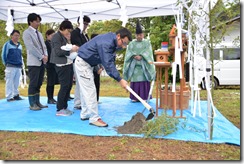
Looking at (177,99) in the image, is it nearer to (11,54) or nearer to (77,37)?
(77,37)

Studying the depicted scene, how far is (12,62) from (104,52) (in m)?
2.96

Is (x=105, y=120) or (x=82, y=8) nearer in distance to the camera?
(x=105, y=120)

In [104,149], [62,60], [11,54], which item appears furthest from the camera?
[11,54]

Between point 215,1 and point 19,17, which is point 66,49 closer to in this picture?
point 215,1

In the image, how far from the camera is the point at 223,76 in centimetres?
829

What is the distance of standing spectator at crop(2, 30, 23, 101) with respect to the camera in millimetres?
5227

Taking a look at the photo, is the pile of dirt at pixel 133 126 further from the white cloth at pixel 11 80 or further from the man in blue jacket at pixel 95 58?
the white cloth at pixel 11 80

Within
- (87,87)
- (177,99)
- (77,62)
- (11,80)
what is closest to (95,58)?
(77,62)

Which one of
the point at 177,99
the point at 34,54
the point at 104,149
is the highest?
the point at 34,54

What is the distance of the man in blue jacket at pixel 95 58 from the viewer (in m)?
3.03

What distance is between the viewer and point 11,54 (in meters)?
5.25

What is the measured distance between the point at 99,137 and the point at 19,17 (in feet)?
15.5

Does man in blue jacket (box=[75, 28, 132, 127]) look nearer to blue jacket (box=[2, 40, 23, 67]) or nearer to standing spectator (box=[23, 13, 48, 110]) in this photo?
standing spectator (box=[23, 13, 48, 110])

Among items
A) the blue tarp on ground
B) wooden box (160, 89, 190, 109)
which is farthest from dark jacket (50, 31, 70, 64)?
wooden box (160, 89, 190, 109)
